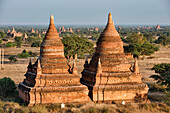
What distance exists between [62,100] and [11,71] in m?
22.9

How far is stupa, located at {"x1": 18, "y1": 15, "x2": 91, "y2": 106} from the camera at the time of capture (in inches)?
677

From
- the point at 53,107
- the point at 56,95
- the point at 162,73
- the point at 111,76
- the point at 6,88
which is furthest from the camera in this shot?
the point at 162,73

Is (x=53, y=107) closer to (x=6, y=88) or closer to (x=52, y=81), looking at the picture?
(x=52, y=81)

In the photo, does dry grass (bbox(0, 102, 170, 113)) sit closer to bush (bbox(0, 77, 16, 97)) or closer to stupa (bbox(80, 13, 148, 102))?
stupa (bbox(80, 13, 148, 102))

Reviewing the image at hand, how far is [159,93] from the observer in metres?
23.4

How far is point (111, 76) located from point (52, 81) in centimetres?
392

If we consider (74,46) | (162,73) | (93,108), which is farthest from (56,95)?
(74,46)

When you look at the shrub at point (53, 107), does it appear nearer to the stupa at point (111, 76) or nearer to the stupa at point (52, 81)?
the stupa at point (52, 81)

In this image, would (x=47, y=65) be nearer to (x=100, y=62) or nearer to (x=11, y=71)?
(x=100, y=62)

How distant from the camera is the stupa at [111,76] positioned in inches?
701

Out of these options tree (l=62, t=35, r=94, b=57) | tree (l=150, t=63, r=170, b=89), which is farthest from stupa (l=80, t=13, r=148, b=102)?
tree (l=62, t=35, r=94, b=57)

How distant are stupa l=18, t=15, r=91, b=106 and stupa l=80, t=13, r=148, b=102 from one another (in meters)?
0.96

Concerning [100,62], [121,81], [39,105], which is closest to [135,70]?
[121,81]

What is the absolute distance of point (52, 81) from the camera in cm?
1758
